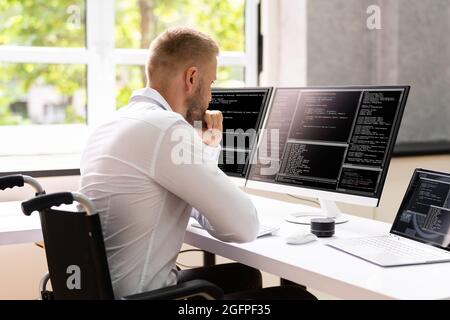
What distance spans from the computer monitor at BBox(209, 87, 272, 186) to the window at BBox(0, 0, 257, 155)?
94 cm

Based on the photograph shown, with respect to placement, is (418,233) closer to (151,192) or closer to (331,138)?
Result: (331,138)

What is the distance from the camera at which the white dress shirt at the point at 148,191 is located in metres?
1.67

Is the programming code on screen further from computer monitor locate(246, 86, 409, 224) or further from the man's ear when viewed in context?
the man's ear

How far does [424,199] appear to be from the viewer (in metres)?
1.86

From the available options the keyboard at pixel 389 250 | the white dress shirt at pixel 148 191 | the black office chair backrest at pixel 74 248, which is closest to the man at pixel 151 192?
the white dress shirt at pixel 148 191

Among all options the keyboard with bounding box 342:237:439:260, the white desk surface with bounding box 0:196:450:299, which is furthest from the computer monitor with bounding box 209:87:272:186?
the keyboard with bounding box 342:237:439:260

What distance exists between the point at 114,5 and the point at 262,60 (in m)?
0.85

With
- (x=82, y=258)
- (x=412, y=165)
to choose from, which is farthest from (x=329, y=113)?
(x=412, y=165)

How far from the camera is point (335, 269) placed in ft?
5.41

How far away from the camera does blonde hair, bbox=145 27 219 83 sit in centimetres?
189

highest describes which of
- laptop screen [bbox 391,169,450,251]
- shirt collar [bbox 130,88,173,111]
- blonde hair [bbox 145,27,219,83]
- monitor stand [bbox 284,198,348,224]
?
blonde hair [bbox 145,27,219,83]
